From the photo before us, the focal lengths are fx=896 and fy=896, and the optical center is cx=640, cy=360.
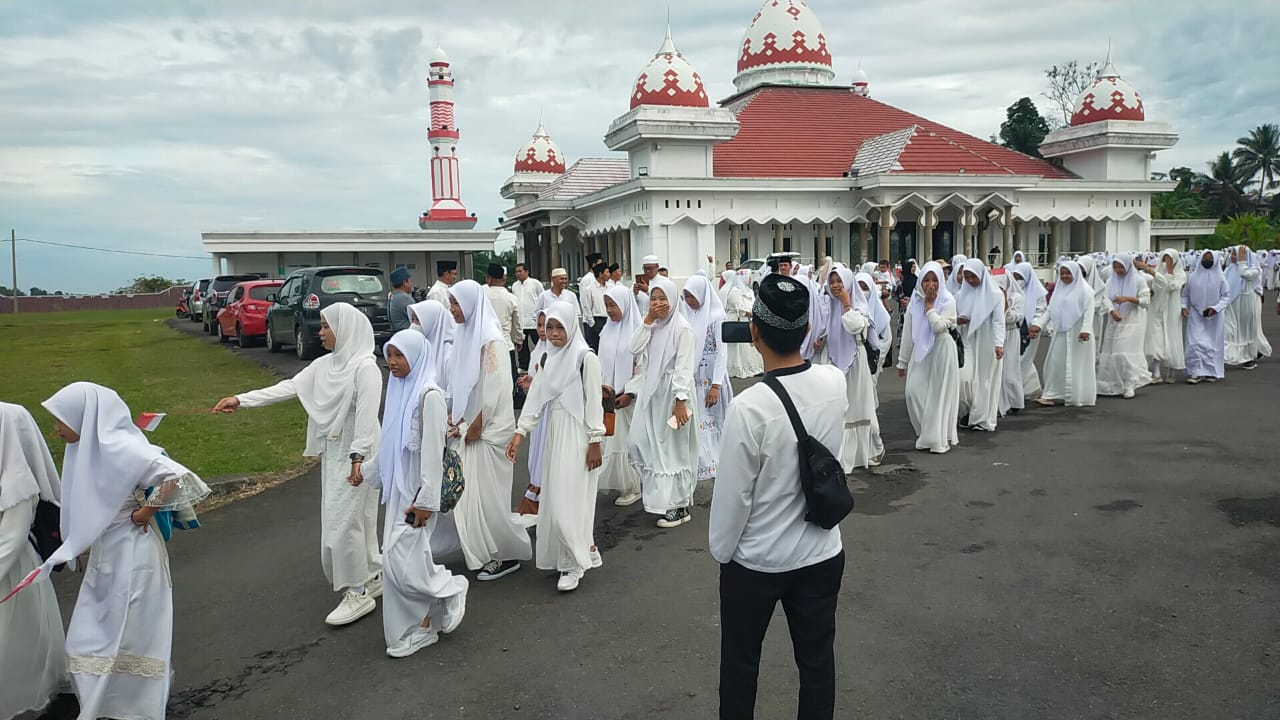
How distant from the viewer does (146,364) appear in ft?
56.6

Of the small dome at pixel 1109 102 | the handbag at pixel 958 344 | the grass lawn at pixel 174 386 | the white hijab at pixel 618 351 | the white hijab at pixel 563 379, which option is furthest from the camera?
the small dome at pixel 1109 102

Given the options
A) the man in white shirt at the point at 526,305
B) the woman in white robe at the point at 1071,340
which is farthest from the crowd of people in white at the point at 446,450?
the man in white shirt at the point at 526,305

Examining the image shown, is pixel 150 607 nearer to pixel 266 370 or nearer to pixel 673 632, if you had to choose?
pixel 673 632

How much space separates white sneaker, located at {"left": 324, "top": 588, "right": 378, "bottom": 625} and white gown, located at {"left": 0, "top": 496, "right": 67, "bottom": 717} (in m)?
1.23

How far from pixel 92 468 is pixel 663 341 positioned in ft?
11.6

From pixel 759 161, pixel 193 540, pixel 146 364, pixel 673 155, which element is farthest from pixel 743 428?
pixel 759 161

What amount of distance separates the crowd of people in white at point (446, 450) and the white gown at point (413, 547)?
1 centimetres

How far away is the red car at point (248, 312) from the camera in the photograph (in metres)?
19.5

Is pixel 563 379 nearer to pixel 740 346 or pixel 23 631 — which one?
pixel 23 631

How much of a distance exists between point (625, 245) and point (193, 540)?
82.7 ft

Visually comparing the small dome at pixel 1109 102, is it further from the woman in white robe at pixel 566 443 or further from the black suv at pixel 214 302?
the woman in white robe at pixel 566 443

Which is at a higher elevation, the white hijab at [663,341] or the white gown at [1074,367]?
the white hijab at [663,341]

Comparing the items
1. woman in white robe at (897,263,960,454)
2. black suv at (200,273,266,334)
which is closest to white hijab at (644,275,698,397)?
woman in white robe at (897,263,960,454)

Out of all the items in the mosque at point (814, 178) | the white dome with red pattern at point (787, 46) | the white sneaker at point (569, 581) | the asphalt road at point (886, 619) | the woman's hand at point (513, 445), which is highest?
the white dome with red pattern at point (787, 46)
